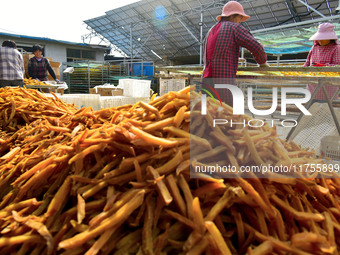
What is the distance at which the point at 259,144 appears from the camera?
0.87 m

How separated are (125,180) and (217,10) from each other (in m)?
13.2

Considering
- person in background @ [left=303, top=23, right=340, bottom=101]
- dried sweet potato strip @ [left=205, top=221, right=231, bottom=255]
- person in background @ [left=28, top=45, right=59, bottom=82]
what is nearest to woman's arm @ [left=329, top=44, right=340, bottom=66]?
person in background @ [left=303, top=23, right=340, bottom=101]

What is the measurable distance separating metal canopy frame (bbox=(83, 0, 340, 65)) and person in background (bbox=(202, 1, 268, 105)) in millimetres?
1933

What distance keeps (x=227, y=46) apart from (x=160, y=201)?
2.63 m

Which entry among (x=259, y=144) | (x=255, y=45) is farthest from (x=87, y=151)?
(x=255, y=45)

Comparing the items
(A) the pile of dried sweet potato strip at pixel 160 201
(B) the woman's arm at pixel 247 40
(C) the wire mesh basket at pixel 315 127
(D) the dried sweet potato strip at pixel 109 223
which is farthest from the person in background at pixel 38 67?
(D) the dried sweet potato strip at pixel 109 223

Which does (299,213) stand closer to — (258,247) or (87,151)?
(258,247)

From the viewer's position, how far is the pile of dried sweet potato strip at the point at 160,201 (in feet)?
2.21

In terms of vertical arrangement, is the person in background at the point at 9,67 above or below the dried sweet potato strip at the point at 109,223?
above

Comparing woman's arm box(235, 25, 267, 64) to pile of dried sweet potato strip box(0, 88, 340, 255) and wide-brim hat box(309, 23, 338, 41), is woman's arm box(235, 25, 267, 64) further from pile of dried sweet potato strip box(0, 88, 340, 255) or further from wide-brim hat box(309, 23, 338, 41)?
pile of dried sweet potato strip box(0, 88, 340, 255)

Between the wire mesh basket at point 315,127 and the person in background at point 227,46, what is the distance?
952 mm

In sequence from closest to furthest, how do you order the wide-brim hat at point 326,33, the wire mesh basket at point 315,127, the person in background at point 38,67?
the wire mesh basket at point 315,127
the wide-brim hat at point 326,33
the person in background at point 38,67

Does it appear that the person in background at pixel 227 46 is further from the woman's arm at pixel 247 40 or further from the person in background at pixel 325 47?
the person in background at pixel 325 47

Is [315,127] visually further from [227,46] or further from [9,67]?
[9,67]
